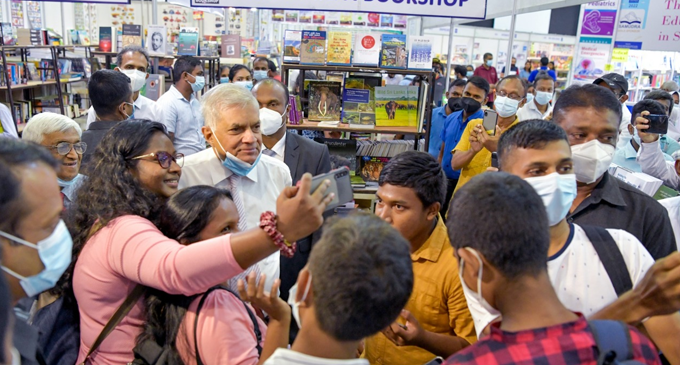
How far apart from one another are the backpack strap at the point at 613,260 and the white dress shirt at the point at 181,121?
395 cm

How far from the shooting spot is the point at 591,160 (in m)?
1.89

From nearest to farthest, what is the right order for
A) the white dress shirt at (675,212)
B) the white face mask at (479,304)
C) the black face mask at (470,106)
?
the white face mask at (479,304) < the white dress shirt at (675,212) < the black face mask at (470,106)

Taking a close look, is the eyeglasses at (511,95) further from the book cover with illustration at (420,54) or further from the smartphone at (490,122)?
the smartphone at (490,122)

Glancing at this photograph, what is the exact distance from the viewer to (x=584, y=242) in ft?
4.85

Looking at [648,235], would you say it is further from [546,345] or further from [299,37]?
[299,37]

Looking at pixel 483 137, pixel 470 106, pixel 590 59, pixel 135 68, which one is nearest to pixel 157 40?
pixel 135 68

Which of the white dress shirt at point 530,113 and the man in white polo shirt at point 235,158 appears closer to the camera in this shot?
the man in white polo shirt at point 235,158

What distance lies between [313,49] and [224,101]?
2310mm

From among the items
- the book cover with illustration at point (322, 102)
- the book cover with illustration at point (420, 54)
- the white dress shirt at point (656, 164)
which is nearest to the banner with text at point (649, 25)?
the book cover with illustration at point (420, 54)

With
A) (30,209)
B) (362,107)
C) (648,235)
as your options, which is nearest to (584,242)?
(648,235)

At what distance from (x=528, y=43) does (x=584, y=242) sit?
16.0 metres

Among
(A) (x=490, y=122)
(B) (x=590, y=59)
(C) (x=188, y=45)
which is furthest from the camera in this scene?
(B) (x=590, y=59)

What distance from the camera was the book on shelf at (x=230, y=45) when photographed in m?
10.3

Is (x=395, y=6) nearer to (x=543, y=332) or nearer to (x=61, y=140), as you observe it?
(x=61, y=140)
